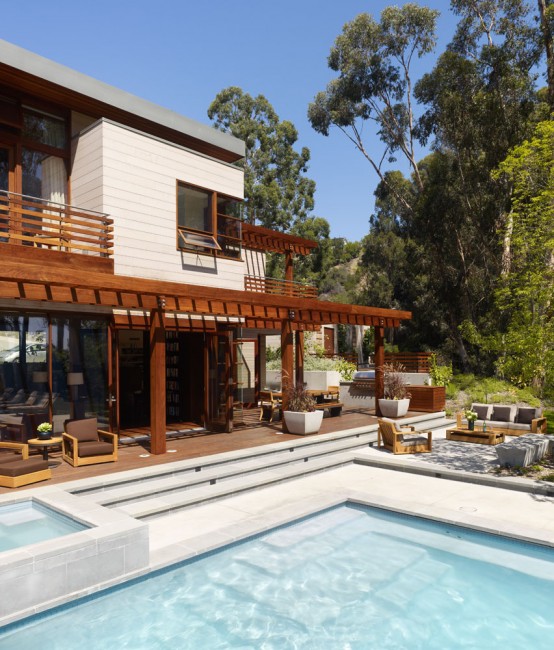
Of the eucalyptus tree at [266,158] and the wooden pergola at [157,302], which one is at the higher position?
the eucalyptus tree at [266,158]

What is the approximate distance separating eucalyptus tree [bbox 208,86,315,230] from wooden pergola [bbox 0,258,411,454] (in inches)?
968

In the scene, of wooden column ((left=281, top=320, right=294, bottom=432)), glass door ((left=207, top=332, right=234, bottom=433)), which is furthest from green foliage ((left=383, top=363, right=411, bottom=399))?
glass door ((left=207, top=332, right=234, bottom=433))

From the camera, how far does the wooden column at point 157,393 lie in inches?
371

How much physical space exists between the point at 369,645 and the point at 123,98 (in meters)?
11.5

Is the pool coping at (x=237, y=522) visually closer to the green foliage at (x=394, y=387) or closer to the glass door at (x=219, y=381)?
the glass door at (x=219, y=381)

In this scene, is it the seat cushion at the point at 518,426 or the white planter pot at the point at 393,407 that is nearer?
the seat cushion at the point at 518,426

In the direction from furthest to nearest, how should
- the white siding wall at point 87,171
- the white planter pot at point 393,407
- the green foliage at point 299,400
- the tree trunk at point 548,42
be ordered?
the tree trunk at point 548,42
the white planter pot at point 393,407
the green foliage at point 299,400
the white siding wall at point 87,171

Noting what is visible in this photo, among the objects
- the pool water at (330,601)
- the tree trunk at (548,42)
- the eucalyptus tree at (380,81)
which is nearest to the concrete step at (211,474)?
the pool water at (330,601)

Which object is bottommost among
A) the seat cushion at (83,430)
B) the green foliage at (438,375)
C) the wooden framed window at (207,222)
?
the seat cushion at (83,430)

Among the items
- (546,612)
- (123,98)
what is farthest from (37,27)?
(546,612)

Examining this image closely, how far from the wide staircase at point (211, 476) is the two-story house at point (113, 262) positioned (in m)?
1.25

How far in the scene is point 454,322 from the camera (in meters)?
28.7

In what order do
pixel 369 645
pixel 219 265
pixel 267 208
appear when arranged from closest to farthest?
pixel 369 645 < pixel 219 265 < pixel 267 208

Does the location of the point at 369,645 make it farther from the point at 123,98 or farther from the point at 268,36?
the point at 268,36
